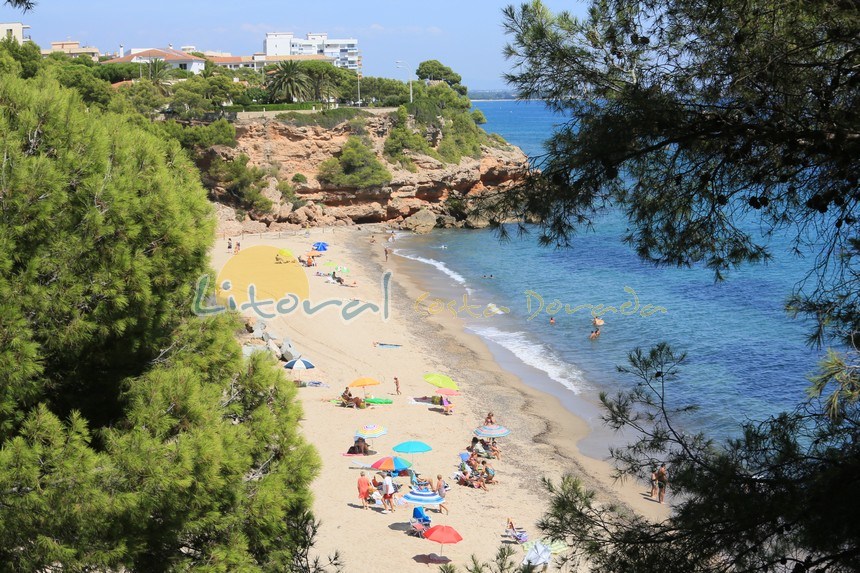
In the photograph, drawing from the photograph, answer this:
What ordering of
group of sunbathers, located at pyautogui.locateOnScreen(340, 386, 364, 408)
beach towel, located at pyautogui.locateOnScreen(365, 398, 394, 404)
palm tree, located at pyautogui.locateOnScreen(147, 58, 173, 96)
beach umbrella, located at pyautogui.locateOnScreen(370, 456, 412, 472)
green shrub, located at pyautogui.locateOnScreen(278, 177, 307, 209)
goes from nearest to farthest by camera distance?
beach umbrella, located at pyautogui.locateOnScreen(370, 456, 412, 472) → group of sunbathers, located at pyautogui.locateOnScreen(340, 386, 364, 408) → beach towel, located at pyautogui.locateOnScreen(365, 398, 394, 404) → green shrub, located at pyautogui.locateOnScreen(278, 177, 307, 209) → palm tree, located at pyautogui.locateOnScreen(147, 58, 173, 96)

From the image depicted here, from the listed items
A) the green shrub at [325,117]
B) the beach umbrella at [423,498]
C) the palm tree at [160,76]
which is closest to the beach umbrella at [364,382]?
the beach umbrella at [423,498]

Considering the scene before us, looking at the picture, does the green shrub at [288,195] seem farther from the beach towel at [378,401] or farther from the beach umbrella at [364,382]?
the beach towel at [378,401]

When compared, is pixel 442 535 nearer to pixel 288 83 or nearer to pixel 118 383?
pixel 118 383

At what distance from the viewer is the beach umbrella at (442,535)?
1166 centimetres

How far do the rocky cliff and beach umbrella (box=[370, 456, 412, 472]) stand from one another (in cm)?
2839

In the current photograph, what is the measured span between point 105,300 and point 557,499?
3348mm

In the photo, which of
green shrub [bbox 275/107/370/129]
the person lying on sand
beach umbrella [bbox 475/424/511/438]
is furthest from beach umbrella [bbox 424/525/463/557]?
green shrub [bbox 275/107/370/129]

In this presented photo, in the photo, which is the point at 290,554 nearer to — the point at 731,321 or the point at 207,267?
the point at 207,267

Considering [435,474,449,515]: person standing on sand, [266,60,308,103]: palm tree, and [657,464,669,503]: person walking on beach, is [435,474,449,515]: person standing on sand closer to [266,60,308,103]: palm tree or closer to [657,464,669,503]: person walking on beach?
[657,464,669,503]: person walking on beach

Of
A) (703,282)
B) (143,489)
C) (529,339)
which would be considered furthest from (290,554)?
(703,282)

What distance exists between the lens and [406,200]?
47.5 meters

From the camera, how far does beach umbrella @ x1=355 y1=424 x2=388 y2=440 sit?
51.3ft

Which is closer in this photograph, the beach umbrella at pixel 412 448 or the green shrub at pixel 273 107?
the beach umbrella at pixel 412 448

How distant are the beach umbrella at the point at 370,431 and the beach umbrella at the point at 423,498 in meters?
2.62
